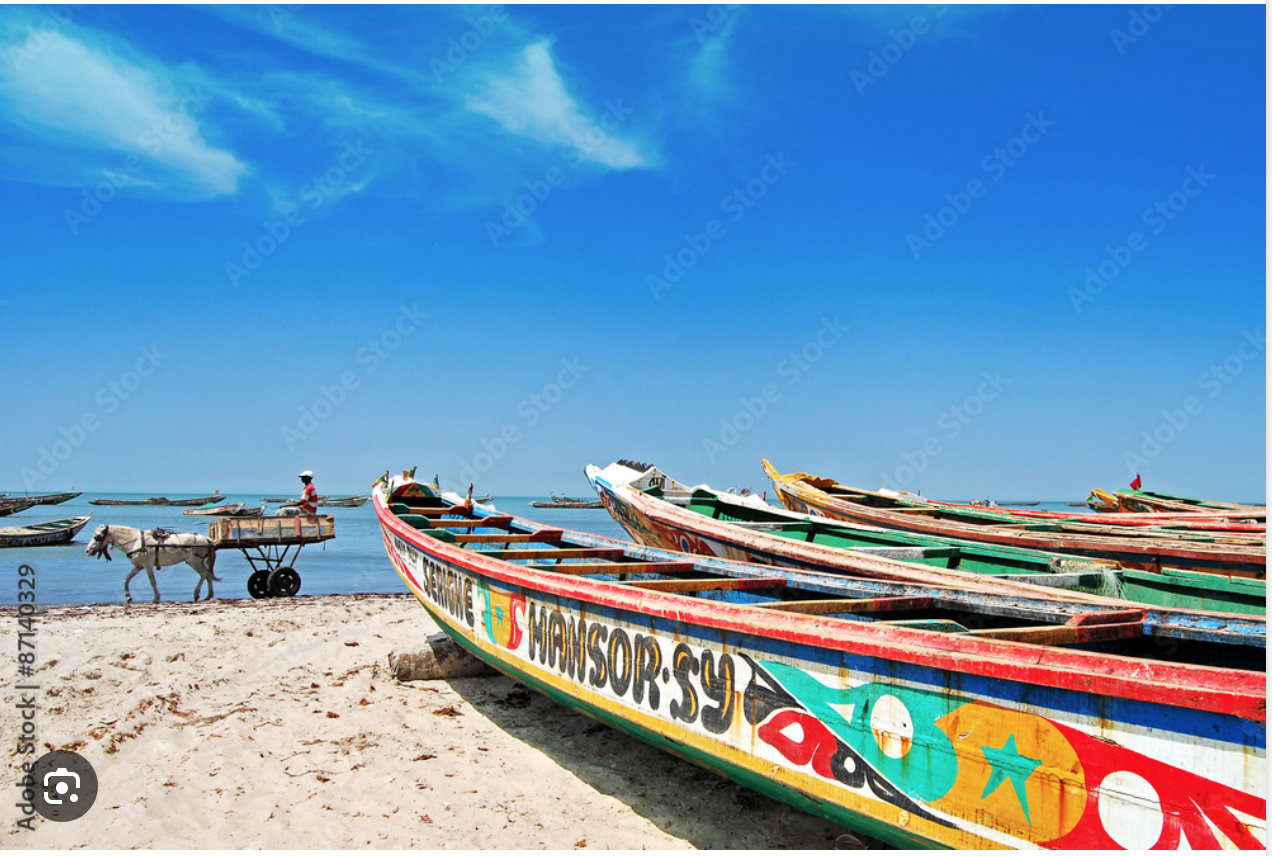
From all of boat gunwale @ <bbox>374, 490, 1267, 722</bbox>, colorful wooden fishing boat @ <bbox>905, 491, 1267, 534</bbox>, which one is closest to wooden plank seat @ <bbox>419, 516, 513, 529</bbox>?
boat gunwale @ <bbox>374, 490, 1267, 722</bbox>

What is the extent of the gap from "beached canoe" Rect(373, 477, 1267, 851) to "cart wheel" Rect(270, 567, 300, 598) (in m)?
10.3

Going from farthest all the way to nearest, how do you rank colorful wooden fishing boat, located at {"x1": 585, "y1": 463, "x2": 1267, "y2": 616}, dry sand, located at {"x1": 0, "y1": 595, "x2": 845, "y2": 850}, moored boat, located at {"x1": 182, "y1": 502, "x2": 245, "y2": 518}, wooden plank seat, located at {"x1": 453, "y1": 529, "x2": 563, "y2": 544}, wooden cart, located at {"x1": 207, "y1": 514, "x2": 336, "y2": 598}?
moored boat, located at {"x1": 182, "y1": 502, "x2": 245, "y2": 518} < wooden cart, located at {"x1": 207, "y1": 514, "x2": 336, "y2": 598} < wooden plank seat, located at {"x1": 453, "y1": 529, "x2": 563, "y2": 544} < colorful wooden fishing boat, located at {"x1": 585, "y1": 463, "x2": 1267, "y2": 616} < dry sand, located at {"x1": 0, "y1": 595, "x2": 845, "y2": 850}

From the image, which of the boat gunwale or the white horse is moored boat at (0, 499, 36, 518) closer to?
the white horse

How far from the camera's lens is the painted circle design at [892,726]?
2926mm

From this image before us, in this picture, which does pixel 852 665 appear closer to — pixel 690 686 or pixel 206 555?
pixel 690 686

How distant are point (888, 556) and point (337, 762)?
5.02m

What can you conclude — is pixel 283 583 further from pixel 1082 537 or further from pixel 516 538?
pixel 1082 537

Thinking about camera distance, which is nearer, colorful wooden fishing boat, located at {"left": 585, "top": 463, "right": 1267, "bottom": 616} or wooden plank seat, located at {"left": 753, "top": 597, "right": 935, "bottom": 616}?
wooden plank seat, located at {"left": 753, "top": 597, "right": 935, "bottom": 616}

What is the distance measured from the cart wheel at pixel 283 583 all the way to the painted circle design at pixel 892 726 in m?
13.2

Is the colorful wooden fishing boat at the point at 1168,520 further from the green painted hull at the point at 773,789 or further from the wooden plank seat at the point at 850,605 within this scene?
the green painted hull at the point at 773,789

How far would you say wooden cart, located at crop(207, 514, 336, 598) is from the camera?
1289 cm

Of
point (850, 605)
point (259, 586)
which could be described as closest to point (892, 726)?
point (850, 605)

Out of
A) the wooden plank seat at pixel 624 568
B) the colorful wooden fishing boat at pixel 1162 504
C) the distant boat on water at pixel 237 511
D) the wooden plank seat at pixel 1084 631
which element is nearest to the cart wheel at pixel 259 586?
the distant boat on water at pixel 237 511

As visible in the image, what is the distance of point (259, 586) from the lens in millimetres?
13992
